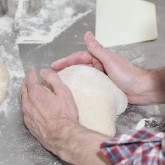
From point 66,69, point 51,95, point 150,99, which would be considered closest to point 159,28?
point 150,99

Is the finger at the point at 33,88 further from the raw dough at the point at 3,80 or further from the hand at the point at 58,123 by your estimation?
the raw dough at the point at 3,80

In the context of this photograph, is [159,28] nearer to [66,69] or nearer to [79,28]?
[79,28]

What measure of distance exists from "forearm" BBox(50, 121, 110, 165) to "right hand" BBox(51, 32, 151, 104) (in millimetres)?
264

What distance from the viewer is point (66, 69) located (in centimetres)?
113

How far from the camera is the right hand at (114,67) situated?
A: 1.13m

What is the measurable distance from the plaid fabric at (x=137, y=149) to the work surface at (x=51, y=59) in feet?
0.94

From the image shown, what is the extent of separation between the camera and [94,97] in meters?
1.04

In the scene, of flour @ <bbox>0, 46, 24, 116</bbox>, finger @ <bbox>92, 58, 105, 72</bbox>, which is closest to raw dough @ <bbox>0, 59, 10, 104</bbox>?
flour @ <bbox>0, 46, 24, 116</bbox>

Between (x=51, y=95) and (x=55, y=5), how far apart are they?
0.68 metres

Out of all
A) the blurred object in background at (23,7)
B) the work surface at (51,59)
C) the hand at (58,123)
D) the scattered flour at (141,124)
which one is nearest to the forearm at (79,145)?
the hand at (58,123)

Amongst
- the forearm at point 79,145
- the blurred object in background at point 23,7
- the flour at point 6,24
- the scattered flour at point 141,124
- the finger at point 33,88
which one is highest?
the blurred object in background at point 23,7

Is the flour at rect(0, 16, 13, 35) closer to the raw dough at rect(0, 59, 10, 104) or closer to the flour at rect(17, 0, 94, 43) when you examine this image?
the flour at rect(17, 0, 94, 43)

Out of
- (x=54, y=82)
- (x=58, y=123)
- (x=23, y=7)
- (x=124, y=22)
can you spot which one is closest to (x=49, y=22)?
(x=23, y=7)

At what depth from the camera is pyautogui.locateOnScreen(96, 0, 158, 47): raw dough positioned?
1435 millimetres
